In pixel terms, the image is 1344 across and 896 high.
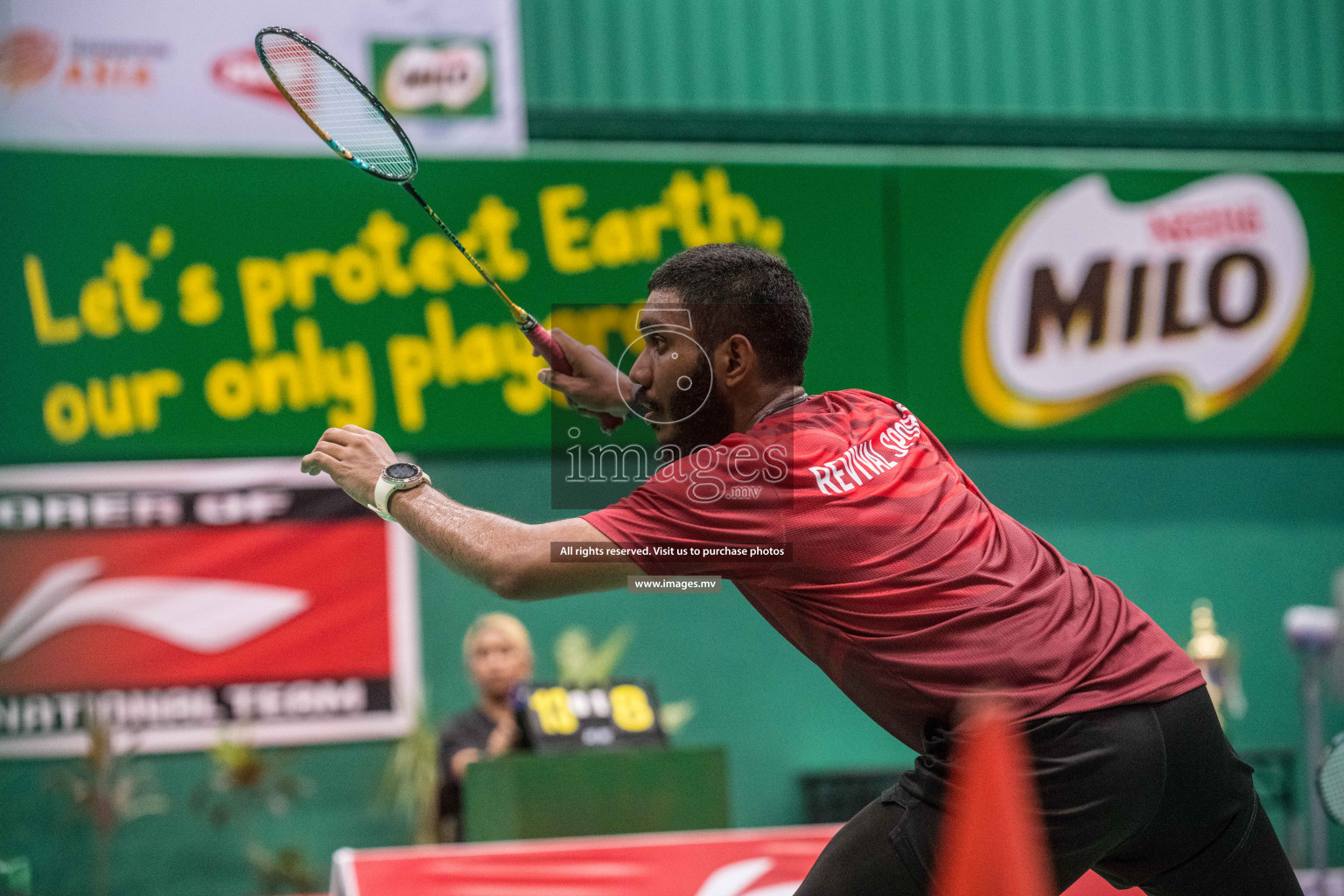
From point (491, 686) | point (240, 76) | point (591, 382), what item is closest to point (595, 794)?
point (491, 686)

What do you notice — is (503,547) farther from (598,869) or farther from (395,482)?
(598,869)

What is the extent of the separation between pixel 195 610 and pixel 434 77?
9.21 feet

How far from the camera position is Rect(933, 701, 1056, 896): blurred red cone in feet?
6.59

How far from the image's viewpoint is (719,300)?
2311 millimetres

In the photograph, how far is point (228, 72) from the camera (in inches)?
255

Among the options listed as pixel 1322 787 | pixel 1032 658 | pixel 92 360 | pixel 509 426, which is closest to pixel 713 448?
pixel 1032 658

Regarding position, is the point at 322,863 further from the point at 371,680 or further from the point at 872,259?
the point at 872,259

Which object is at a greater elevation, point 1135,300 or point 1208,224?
point 1208,224

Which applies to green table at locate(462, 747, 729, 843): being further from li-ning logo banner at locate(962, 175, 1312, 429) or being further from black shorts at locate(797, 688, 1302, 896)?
li-ning logo banner at locate(962, 175, 1312, 429)

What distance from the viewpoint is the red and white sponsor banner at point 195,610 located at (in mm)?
6062

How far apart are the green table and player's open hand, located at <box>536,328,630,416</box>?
1767 mm

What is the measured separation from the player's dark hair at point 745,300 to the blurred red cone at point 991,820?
70 centimetres

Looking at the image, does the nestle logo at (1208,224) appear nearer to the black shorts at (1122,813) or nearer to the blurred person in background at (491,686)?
the blurred person in background at (491,686)

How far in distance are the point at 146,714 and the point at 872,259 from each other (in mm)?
4141
